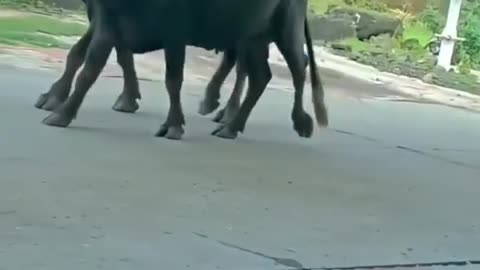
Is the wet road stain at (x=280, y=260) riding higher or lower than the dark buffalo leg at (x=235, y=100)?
higher

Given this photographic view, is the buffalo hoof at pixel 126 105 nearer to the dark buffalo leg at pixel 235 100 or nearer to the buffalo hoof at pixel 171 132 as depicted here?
the dark buffalo leg at pixel 235 100

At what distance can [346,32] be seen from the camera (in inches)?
640

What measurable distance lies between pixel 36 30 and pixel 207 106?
4975 mm

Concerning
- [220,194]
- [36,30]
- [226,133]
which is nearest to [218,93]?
[226,133]

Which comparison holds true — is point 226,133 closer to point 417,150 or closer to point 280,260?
point 417,150

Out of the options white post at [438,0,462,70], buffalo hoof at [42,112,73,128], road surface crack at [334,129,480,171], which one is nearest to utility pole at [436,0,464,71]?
white post at [438,0,462,70]

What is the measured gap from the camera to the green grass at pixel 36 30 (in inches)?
448

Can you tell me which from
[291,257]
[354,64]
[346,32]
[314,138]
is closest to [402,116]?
[314,138]

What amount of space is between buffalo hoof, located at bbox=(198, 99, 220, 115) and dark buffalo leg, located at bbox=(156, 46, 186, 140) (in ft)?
4.62

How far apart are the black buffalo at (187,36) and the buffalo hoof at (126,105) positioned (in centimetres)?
69

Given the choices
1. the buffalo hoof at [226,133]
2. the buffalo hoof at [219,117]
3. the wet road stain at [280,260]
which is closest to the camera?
the wet road stain at [280,260]

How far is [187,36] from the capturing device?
6.70 meters

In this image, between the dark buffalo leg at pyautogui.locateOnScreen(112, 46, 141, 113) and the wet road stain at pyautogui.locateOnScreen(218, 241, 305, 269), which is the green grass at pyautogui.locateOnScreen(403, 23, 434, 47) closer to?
the dark buffalo leg at pyautogui.locateOnScreen(112, 46, 141, 113)

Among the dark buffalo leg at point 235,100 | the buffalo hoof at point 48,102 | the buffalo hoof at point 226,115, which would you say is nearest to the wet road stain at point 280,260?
the buffalo hoof at point 48,102
